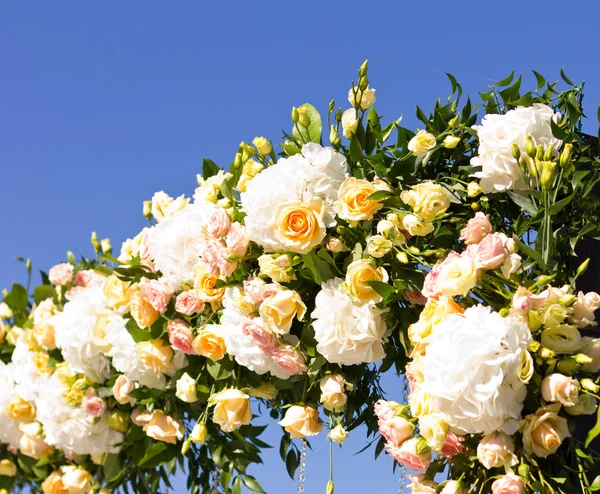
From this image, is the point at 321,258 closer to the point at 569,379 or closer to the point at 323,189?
the point at 323,189

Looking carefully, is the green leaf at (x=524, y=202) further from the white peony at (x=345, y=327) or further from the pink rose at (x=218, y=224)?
the pink rose at (x=218, y=224)

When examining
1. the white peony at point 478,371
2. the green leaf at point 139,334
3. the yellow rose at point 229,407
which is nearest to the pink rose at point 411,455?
the white peony at point 478,371

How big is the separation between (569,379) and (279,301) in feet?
2.47

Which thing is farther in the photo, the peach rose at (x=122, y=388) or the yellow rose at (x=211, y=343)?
the peach rose at (x=122, y=388)

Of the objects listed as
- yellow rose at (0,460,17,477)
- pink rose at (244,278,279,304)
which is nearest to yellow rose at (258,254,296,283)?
pink rose at (244,278,279,304)

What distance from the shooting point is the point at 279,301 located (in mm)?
2012

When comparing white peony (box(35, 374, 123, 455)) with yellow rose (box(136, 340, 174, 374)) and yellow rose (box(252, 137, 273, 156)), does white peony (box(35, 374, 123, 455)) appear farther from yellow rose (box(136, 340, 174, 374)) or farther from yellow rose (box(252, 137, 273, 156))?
yellow rose (box(252, 137, 273, 156))

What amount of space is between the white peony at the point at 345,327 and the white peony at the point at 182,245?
0.52 m

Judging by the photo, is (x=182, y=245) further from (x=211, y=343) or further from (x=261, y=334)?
(x=261, y=334)

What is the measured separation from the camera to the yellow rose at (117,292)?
8.52 feet

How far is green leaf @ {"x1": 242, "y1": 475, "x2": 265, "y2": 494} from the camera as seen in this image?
2.34 m

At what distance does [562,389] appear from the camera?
63.4 inches

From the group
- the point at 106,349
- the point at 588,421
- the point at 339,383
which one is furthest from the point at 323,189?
the point at 106,349

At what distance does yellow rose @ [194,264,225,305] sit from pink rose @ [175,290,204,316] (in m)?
0.04
